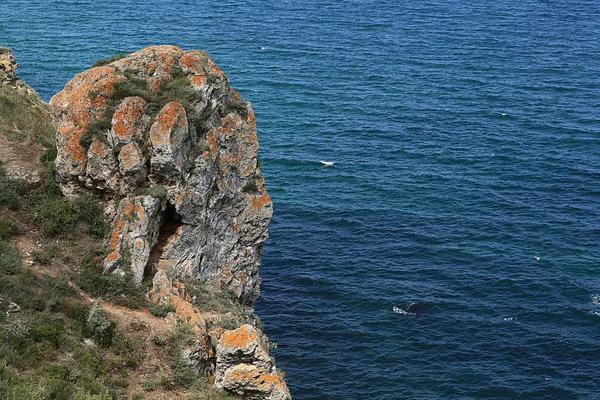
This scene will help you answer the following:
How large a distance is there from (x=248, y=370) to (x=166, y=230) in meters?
10.3

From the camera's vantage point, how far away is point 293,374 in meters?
50.3

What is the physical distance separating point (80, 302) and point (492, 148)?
64.6 meters

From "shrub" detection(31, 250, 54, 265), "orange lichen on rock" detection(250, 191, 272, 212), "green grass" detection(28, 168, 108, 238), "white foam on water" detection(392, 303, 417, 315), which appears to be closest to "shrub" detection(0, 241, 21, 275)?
"shrub" detection(31, 250, 54, 265)

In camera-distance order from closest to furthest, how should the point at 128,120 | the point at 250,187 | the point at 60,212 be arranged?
1. the point at 60,212
2. the point at 128,120
3. the point at 250,187

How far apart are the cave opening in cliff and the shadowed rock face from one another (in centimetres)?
11

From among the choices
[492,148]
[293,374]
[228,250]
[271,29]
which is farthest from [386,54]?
[228,250]

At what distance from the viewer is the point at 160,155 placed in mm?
31531

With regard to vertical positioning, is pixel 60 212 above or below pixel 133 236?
above

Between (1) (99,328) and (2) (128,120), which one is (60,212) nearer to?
(2) (128,120)

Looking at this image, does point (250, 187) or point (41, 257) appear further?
point (250, 187)

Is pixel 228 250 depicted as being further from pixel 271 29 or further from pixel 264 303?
pixel 271 29

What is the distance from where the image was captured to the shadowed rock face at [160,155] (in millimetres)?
31375

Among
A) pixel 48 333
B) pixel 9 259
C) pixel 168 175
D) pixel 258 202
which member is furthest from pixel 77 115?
pixel 258 202

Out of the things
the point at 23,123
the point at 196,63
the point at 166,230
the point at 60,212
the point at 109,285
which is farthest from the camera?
the point at 23,123
